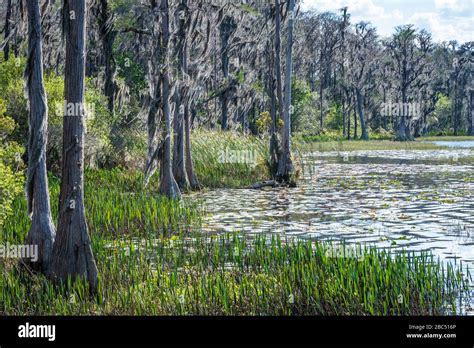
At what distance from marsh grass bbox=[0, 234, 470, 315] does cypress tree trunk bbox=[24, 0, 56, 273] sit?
638mm

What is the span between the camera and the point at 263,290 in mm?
8336

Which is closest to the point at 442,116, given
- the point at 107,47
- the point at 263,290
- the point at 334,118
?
the point at 334,118

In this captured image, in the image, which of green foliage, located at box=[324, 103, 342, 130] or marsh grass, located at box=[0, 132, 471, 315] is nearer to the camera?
marsh grass, located at box=[0, 132, 471, 315]

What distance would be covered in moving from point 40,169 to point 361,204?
11111 millimetres

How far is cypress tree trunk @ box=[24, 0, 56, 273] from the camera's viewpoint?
35.3ft

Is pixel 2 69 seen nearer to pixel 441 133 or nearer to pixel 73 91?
pixel 73 91

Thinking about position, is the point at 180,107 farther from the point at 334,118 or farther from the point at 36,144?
the point at 334,118

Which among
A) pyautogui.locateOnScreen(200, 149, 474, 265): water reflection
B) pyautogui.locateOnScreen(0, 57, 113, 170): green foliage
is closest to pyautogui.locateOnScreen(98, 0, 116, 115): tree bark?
pyautogui.locateOnScreen(0, 57, 113, 170): green foliage

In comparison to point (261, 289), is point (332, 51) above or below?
above

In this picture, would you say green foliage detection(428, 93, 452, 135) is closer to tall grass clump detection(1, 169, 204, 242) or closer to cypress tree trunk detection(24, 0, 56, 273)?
tall grass clump detection(1, 169, 204, 242)

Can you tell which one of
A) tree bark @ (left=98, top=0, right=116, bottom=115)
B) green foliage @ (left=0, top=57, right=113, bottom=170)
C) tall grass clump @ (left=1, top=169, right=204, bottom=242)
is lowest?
tall grass clump @ (left=1, top=169, right=204, bottom=242)

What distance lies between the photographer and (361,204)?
64.7ft

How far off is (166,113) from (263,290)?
496 inches
